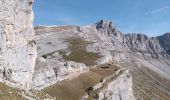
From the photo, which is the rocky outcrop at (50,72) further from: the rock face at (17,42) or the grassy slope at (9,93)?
the grassy slope at (9,93)

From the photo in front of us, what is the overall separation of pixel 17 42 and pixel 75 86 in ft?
171

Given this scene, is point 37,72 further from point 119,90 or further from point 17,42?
point 119,90

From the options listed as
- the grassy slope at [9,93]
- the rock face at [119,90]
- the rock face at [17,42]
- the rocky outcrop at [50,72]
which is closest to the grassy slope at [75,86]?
the rocky outcrop at [50,72]

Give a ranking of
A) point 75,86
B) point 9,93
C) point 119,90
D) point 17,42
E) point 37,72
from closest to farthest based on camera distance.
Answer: point 9,93 < point 17,42 < point 37,72 < point 75,86 < point 119,90

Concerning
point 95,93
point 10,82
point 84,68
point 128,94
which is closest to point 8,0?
point 10,82

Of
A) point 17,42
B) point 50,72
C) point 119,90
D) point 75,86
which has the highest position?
point 17,42

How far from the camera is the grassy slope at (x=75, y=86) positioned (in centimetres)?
10206

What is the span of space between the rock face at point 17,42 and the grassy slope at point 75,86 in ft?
Result: 96.6

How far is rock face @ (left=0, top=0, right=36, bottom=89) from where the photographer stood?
6053cm

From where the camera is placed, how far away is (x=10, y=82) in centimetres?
5878

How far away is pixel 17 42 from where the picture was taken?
66625mm

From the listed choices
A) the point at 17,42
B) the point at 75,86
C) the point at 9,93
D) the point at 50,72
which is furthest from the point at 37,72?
the point at 9,93

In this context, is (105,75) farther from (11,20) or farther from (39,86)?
(11,20)

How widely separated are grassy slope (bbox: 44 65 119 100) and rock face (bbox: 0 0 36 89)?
29442 mm
